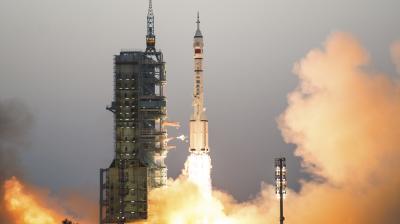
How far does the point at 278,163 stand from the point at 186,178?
17418 mm

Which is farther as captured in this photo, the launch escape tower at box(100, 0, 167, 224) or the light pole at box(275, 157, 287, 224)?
the launch escape tower at box(100, 0, 167, 224)

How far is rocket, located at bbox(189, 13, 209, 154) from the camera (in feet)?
361

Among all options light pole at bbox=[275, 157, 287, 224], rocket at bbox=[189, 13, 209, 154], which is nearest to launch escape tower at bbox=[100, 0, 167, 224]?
rocket at bbox=[189, 13, 209, 154]

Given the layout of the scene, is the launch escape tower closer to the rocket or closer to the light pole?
→ the rocket

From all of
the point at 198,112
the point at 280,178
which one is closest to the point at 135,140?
the point at 198,112

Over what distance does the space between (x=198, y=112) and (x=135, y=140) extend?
8.72m

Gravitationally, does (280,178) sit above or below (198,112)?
below

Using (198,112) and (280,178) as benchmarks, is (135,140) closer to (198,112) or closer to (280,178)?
(198,112)

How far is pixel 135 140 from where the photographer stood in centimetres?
11494

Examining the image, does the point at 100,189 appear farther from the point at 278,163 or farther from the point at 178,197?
the point at 278,163

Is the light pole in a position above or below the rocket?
below

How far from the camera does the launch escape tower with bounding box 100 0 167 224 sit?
113 metres

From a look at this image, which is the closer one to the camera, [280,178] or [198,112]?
[280,178]

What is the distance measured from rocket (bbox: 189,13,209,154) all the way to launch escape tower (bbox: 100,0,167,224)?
6.48 m
